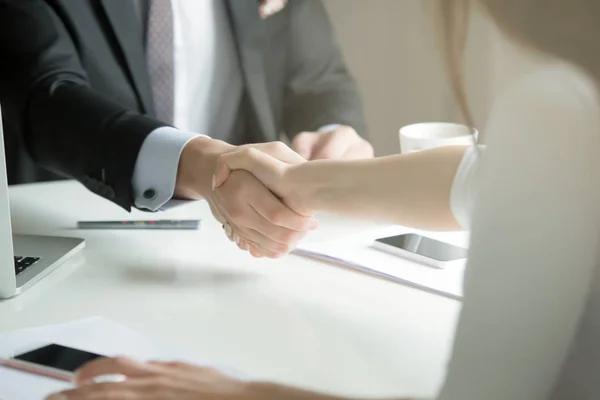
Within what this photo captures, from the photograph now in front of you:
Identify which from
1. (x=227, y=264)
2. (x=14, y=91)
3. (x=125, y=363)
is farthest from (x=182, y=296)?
(x=14, y=91)

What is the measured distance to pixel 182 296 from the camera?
573mm

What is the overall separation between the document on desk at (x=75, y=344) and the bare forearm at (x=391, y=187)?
0.64 feet

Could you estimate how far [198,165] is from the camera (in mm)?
729

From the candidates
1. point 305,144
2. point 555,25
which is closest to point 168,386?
point 555,25

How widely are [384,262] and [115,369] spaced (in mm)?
294

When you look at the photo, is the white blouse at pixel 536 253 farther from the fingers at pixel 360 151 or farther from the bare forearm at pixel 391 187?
the fingers at pixel 360 151

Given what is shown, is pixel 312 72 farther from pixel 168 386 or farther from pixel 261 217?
pixel 168 386

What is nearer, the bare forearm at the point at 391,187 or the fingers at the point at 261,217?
the bare forearm at the point at 391,187

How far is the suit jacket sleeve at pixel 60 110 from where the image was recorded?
0.76m

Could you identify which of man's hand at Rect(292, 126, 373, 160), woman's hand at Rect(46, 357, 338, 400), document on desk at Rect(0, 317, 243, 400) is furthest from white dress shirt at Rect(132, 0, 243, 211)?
woman's hand at Rect(46, 357, 338, 400)

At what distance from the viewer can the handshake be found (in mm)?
644

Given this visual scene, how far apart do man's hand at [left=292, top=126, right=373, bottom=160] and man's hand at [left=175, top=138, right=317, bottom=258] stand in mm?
128

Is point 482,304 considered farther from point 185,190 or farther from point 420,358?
point 185,190

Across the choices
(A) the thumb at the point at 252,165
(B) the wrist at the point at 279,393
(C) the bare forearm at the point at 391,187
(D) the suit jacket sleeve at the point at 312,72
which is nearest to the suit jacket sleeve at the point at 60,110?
(A) the thumb at the point at 252,165
